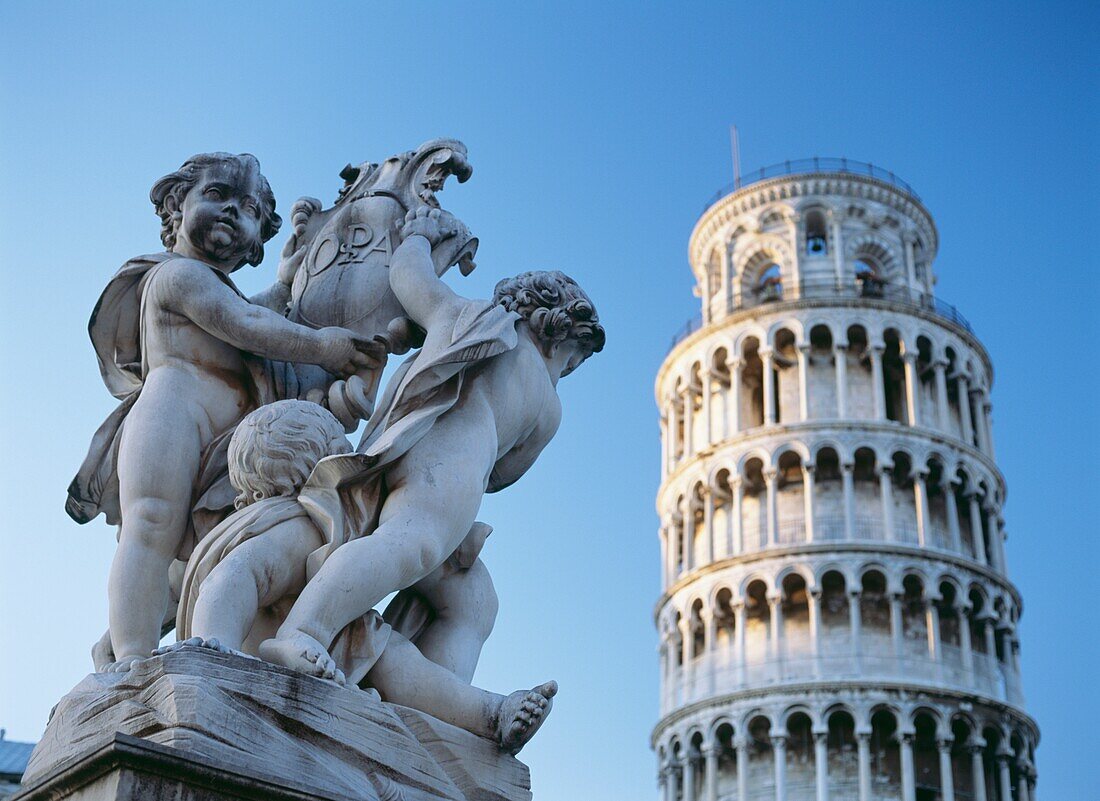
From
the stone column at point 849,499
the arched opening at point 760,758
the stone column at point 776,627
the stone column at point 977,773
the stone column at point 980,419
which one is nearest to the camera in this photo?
the stone column at point 977,773

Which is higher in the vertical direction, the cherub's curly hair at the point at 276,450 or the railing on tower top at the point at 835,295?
the railing on tower top at the point at 835,295

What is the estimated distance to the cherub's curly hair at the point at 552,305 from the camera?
12.7 feet

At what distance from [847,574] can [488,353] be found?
36645mm

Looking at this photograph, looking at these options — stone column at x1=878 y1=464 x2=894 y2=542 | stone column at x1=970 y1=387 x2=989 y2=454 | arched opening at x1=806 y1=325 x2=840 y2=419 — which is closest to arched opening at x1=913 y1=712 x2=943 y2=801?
stone column at x1=878 y1=464 x2=894 y2=542

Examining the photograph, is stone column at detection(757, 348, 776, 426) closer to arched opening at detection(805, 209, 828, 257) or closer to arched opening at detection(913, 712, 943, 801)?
arched opening at detection(805, 209, 828, 257)

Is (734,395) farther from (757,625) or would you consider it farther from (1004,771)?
(1004,771)

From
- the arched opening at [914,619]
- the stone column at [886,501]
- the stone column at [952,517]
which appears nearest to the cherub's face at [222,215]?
the arched opening at [914,619]

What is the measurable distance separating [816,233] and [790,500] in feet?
30.0

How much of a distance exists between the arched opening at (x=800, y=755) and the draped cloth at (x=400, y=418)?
35.8 meters

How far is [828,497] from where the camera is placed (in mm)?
40688

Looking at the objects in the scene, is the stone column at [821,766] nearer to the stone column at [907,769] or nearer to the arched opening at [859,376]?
the stone column at [907,769]

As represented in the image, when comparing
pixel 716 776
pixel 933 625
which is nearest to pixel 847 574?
pixel 933 625

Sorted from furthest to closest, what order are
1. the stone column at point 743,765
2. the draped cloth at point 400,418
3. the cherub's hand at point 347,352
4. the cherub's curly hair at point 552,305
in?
1. the stone column at point 743,765
2. the cherub's curly hair at point 552,305
3. the cherub's hand at point 347,352
4. the draped cloth at point 400,418

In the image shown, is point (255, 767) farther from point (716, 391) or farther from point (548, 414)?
point (716, 391)
